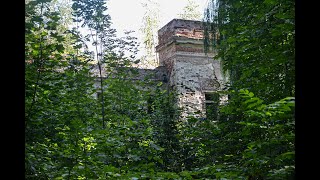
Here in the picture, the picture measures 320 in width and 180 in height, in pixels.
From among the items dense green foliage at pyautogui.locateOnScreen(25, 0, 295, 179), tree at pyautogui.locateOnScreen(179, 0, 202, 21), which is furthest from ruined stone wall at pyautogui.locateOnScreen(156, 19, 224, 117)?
tree at pyautogui.locateOnScreen(179, 0, 202, 21)

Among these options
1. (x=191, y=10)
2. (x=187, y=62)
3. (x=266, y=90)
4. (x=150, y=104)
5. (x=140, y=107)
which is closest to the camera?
(x=266, y=90)

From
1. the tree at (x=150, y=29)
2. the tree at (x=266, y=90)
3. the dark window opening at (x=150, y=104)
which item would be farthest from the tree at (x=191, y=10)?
the tree at (x=266, y=90)

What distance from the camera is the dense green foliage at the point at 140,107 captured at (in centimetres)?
219

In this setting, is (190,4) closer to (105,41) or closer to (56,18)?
(105,41)

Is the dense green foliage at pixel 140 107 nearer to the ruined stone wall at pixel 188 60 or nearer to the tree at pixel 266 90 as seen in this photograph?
the tree at pixel 266 90

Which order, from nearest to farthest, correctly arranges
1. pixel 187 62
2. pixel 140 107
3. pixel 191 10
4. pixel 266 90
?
pixel 266 90 → pixel 140 107 → pixel 187 62 → pixel 191 10

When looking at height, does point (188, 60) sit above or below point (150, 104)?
above

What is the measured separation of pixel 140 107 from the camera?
5637mm

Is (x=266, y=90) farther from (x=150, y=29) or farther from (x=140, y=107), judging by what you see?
(x=150, y=29)

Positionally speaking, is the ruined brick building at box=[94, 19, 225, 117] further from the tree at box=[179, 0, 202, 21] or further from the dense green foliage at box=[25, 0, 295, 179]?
the tree at box=[179, 0, 202, 21]

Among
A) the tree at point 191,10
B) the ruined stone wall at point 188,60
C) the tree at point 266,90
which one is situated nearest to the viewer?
the tree at point 266,90

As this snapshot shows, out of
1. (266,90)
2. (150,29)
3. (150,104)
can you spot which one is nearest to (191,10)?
(150,29)

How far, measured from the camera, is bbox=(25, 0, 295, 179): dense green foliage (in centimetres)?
219
